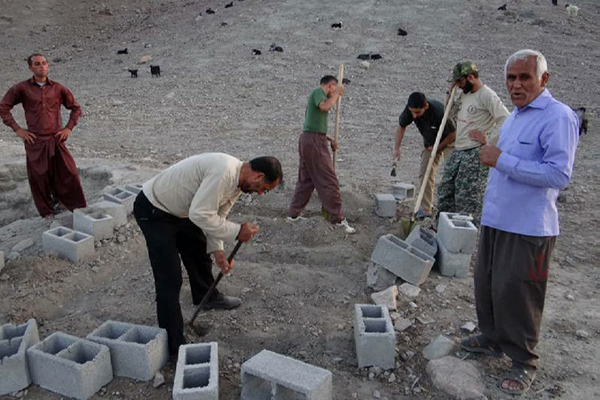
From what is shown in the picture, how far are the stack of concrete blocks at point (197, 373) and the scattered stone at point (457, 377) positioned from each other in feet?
4.72

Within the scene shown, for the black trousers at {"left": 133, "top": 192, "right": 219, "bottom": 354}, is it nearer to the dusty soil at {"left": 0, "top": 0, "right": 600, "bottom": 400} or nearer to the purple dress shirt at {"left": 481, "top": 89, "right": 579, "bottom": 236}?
the dusty soil at {"left": 0, "top": 0, "right": 600, "bottom": 400}

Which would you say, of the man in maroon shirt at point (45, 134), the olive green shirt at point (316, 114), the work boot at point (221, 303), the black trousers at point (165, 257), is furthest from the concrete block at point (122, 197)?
the black trousers at point (165, 257)

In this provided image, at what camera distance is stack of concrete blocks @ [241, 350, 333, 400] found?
10.2 feet

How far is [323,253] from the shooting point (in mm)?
5410

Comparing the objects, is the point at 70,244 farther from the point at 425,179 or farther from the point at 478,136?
the point at 478,136

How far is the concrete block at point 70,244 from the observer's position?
17.0ft

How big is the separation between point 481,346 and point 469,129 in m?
2.27

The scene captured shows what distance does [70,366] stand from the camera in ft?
11.2

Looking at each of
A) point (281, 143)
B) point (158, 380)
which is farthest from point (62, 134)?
point (281, 143)

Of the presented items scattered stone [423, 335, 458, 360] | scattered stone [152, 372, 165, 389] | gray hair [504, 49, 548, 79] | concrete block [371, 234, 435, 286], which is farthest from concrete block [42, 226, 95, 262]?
gray hair [504, 49, 548, 79]

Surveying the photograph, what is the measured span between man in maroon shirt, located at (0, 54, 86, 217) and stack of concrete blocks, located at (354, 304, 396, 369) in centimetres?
417

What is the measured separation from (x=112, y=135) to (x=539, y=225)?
8.56m

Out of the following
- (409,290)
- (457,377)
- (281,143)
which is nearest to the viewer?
(457,377)

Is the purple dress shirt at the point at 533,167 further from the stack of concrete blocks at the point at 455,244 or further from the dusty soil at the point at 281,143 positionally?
the stack of concrete blocks at the point at 455,244
